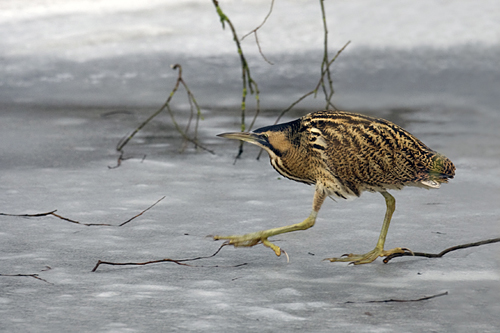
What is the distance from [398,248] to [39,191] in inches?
101

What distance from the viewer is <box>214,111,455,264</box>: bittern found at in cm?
341

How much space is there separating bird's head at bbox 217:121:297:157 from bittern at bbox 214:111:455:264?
22 mm

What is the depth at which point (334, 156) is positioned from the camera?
3438 millimetres

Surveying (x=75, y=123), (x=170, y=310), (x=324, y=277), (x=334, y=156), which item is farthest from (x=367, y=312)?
(x=75, y=123)

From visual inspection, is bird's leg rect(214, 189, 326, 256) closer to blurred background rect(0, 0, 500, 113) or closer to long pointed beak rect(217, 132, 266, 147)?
long pointed beak rect(217, 132, 266, 147)

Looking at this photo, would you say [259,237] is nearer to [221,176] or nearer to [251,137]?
[251,137]

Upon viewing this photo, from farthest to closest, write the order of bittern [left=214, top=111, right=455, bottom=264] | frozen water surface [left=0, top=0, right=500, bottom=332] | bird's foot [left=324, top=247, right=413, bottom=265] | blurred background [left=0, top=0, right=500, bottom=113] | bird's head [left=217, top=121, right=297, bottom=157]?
blurred background [left=0, top=0, right=500, bottom=113], bird's head [left=217, top=121, right=297, bottom=157], bittern [left=214, top=111, right=455, bottom=264], bird's foot [left=324, top=247, right=413, bottom=265], frozen water surface [left=0, top=0, right=500, bottom=332]

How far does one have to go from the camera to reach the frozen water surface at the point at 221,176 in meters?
2.72

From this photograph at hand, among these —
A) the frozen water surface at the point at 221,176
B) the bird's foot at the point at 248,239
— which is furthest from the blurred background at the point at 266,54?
the bird's foot at the point at 248,239

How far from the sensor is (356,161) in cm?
342

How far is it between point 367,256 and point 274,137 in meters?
0.82

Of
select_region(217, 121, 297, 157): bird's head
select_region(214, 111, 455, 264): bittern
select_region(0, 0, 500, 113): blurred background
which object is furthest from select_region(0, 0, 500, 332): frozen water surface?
select_region(217, 121, 297, 157): bird's head

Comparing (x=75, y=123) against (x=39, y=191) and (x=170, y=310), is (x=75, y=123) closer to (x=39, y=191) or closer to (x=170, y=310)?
(x=39, y=191)

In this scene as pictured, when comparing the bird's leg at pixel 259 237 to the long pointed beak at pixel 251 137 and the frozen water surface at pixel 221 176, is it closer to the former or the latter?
the frozen water surface at pixel 221 176
